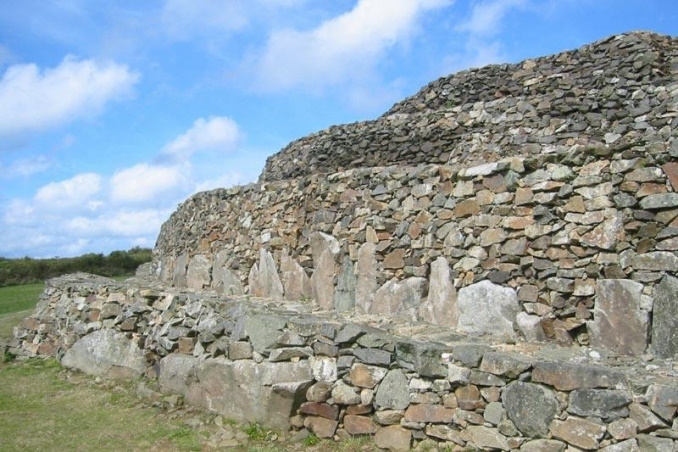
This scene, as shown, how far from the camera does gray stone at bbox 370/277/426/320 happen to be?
23.7 feet

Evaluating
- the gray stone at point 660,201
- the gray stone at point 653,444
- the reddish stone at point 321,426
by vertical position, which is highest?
the gray stone at point 660,201

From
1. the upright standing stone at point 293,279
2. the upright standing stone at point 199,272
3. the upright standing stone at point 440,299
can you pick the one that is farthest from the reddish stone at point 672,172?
the upright standing stone at point 199,272

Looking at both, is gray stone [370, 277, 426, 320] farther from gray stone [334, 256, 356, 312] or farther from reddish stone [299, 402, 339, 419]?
reddish stone [299, 402, 339, 419]

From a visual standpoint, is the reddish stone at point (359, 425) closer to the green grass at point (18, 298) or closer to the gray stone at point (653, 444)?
the gray stone at point (653, 444)

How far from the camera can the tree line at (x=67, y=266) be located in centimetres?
2788

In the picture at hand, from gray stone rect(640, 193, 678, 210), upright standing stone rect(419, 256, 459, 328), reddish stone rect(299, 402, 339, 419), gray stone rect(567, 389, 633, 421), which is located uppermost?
gray stone rect(640, 193, 678, 210)

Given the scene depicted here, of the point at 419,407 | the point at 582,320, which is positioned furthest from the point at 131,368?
the point at 582,320

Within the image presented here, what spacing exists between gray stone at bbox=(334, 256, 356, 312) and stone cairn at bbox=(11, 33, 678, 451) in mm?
30

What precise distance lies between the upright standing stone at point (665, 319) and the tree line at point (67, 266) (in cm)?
2553

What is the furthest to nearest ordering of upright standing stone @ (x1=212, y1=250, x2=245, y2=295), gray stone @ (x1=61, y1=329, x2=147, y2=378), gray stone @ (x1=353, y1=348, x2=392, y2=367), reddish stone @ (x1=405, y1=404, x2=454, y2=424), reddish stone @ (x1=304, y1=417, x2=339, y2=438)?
upright standing stone @ (x1=212, y1=250, x2=245, y2=295) → gray stone @ (x1=61, y1=329, x2=147, y2=378) → reddish stone @ (x1=304, y1=417, x2=339, y2=438) → gray stone @ (x1=353, y1=348, x2=392, y2=367) → reddish stone @ (x1=405, y1=404, x2=454, y2=424)

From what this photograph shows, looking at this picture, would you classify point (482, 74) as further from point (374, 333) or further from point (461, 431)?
point (461, 431)

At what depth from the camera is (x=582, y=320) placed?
568 cm

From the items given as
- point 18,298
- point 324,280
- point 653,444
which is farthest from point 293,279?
point 18,298

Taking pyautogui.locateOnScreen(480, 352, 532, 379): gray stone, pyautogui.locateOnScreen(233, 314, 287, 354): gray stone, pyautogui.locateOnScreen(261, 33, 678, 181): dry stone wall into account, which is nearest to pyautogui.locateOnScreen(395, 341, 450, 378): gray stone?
pyautogui.locateOnScreen(480, 352, 532, 379): gray stone
